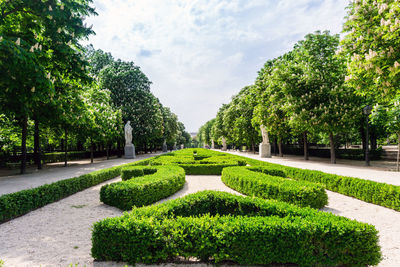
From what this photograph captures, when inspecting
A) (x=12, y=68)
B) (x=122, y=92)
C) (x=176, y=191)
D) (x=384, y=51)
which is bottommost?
(x=176, y=191)

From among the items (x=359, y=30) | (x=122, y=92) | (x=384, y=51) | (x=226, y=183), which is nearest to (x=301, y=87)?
(x=359, y=30)

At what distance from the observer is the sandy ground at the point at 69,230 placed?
416 centimetres

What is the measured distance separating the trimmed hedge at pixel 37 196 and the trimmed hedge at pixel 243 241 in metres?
4.28

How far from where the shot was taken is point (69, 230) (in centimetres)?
550

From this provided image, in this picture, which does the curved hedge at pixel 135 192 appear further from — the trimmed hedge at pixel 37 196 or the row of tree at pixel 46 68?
the row of tree at pixel 46 68

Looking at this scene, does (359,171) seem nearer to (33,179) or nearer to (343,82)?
(343,82)

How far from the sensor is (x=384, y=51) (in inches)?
349

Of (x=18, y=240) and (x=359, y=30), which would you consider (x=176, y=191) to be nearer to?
(x=18, y=240)

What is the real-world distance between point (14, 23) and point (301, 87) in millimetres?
20722

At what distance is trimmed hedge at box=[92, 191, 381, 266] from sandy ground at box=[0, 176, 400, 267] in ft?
1.76

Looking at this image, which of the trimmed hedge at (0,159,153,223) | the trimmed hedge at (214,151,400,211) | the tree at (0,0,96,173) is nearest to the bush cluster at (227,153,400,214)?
the trimmed hedge at (214,151,400,211)

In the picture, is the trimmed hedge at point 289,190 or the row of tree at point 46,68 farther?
the row of tree at point 46,68

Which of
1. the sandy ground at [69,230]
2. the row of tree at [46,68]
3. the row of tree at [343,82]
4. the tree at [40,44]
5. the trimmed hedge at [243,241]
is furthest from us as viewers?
the row of tree at [343,82]

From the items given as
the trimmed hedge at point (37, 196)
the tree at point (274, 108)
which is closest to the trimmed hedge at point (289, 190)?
the trimmed hedge at point (37, 196)
